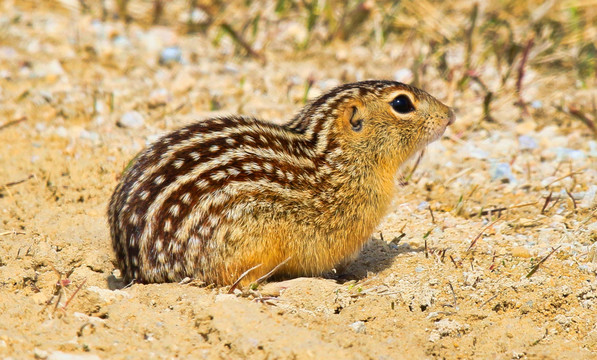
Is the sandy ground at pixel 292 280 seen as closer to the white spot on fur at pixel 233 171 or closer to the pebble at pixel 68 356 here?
the pebble at pixel 68 356

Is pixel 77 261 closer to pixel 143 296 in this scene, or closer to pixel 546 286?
pixel 143 296

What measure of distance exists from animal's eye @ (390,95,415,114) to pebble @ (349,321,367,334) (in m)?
1.56

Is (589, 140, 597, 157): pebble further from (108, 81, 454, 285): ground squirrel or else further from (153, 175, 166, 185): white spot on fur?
(153, 175, 166, 185): white spot on fur

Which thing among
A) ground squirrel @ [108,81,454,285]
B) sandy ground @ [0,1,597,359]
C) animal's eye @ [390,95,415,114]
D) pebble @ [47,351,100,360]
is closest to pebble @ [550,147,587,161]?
sandy ground @ [0,1,597,359]

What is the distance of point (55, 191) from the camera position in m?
5.32

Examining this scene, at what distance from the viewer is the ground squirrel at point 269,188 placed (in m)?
3.82

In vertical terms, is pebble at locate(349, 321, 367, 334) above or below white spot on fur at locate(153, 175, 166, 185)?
below

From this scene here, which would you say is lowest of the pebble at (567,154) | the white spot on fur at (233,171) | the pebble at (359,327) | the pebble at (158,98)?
the pebble at (359,327)

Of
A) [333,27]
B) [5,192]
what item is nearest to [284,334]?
Answer: [5,192]

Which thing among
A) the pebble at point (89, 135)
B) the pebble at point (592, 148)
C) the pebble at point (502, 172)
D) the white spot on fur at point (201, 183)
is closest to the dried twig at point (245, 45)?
the pebble at point (89, 135)

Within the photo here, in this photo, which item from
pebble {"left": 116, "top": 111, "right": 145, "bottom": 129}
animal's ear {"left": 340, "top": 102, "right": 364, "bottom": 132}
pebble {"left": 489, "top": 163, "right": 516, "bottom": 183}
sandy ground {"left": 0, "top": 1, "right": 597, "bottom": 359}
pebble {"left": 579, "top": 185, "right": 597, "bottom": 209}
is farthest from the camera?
pebble {"left": 116, "top": 111, "right": 145, "bottom": 129}

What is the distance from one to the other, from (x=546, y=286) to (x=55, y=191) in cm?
354

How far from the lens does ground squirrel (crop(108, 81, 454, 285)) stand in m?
3.82

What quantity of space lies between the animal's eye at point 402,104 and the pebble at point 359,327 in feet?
A: 5.13
